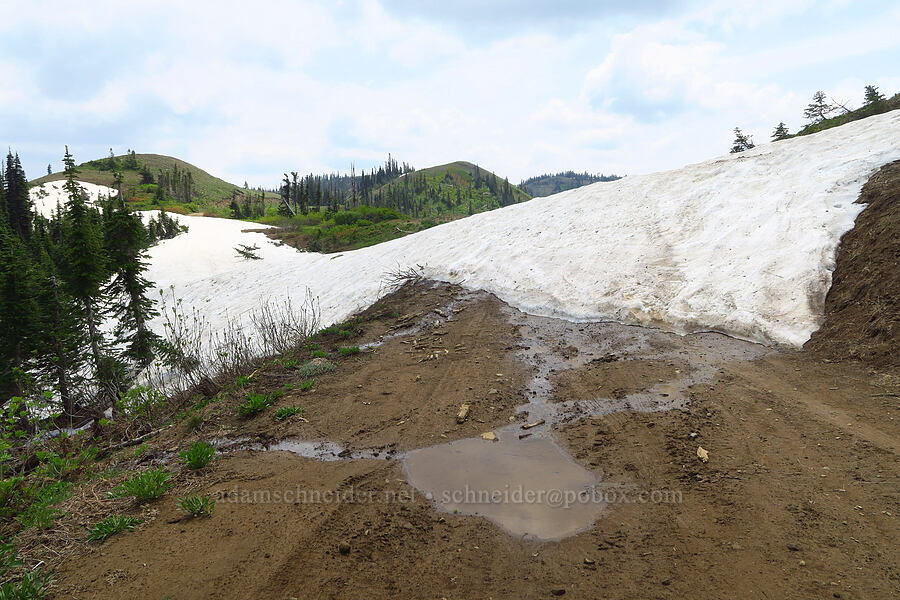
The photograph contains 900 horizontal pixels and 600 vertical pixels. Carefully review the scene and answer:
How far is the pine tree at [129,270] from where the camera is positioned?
17.4 m

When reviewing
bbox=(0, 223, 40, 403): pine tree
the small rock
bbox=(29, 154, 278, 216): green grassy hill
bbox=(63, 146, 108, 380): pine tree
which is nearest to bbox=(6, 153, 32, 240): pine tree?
bbox=(29, 154, 278, 216): green grassy hill

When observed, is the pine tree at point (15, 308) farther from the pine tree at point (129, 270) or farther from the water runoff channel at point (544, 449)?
the water runoff channel at point (544, 449)

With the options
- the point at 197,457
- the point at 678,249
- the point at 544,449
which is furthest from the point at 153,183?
the point at 544,449

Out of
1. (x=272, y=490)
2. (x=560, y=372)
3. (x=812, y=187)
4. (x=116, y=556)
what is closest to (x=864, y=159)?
(x=812, y=187)

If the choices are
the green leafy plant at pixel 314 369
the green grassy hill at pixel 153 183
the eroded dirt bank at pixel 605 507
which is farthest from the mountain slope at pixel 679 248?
the green grassy hill at pixel 153 183

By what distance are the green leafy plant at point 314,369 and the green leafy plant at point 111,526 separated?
14.8 ft

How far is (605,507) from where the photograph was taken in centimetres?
414

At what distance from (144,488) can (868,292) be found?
1171 centimetres

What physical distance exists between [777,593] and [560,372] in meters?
4.83

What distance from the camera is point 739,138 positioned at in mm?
31172

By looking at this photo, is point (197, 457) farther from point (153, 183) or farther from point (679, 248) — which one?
point (153, 183)

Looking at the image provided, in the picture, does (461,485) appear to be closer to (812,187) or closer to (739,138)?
(812,187)

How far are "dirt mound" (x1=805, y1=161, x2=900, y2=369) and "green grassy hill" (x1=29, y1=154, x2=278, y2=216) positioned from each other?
289ft

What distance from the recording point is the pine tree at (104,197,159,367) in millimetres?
17438
